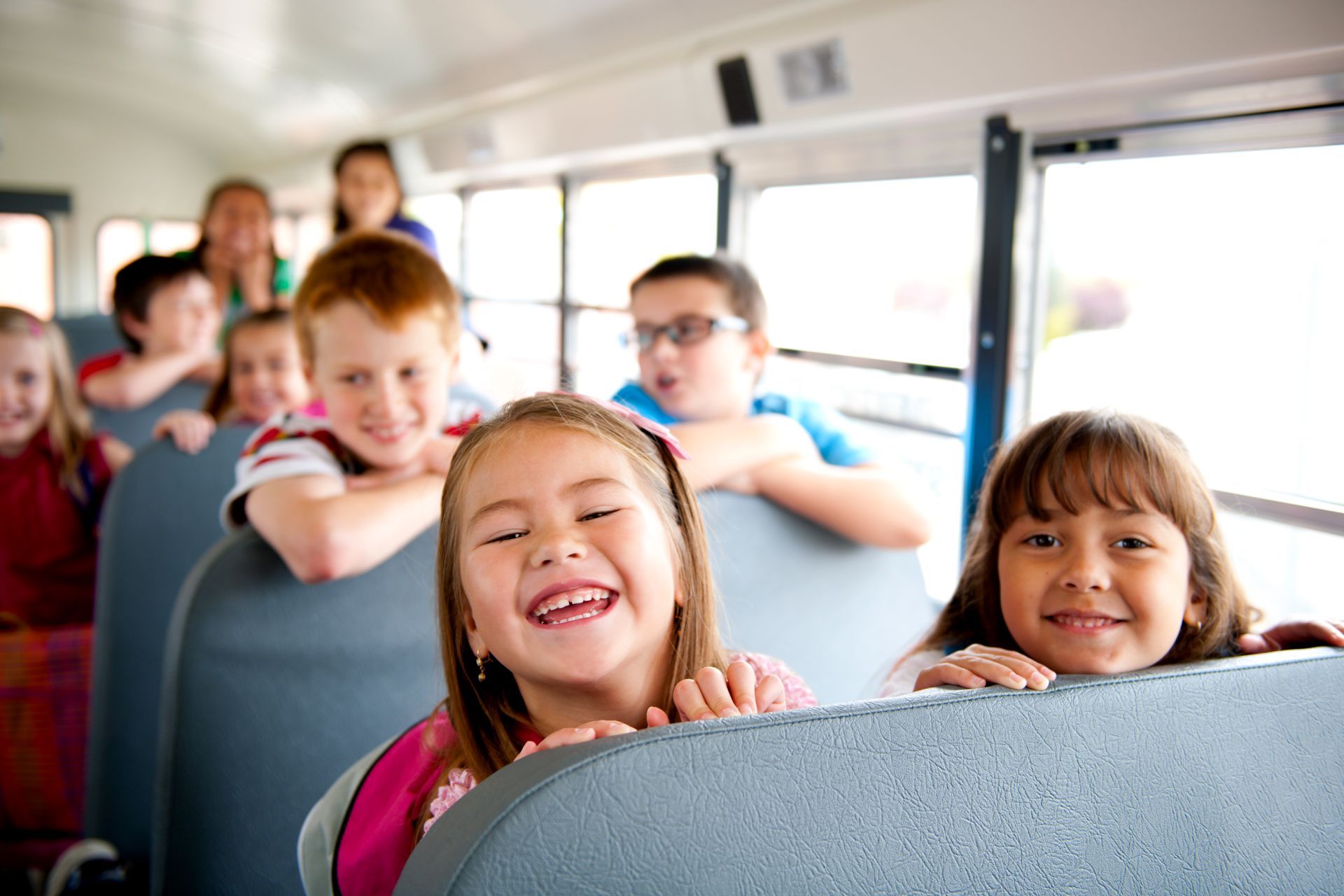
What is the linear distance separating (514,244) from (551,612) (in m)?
4.72

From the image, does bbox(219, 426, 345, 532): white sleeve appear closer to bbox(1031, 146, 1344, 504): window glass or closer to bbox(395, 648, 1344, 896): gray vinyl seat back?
bbox(395, 648, 1344, 896): gray vinyl seat back

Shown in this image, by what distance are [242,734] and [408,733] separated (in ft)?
1.32

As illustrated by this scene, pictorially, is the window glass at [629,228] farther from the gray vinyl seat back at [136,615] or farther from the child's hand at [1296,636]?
the child's hand at [1296,636]

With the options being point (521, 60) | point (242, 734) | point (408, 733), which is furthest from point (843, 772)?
point (521, 60)

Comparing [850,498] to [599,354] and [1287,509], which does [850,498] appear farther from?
[599,354]

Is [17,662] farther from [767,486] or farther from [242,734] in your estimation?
[767,486]

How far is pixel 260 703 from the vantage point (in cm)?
156

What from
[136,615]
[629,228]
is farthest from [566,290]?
[136,615]

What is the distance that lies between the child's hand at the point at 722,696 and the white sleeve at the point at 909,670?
494mm

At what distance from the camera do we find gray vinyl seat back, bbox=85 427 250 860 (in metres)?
2.13

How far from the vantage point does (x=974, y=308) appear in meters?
2.71

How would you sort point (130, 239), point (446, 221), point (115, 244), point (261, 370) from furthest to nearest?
point (130, 239), point (115, 244), point (446, 221), point (261, 370)

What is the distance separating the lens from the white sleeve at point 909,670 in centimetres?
152

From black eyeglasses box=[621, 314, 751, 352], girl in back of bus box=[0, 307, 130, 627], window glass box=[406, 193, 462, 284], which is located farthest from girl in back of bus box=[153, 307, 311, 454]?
window glass box=[406, 193, 462, 284]
